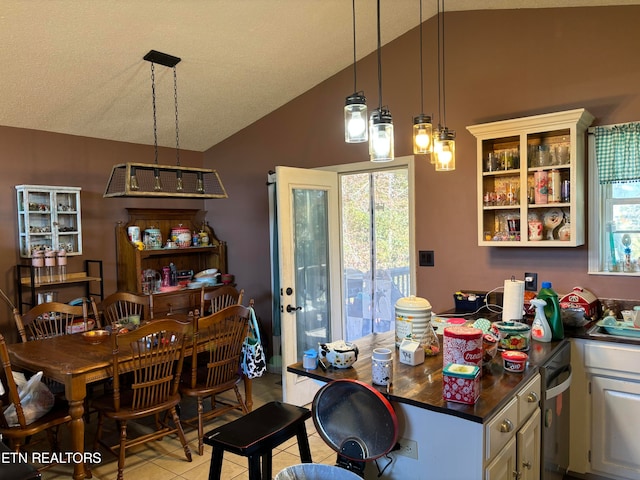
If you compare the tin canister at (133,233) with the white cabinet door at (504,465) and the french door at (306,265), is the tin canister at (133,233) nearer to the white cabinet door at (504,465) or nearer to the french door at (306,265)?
the french door at (306,265)

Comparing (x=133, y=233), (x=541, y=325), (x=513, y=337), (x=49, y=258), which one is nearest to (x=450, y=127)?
(x=541, y=325)

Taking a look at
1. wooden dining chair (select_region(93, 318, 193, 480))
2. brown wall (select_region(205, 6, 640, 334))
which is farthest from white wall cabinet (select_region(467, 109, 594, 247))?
wooden dining chair (select_region(93, 318, 193, 480))

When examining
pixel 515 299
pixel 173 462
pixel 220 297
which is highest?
pixel 515 299

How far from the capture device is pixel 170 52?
3.13 m

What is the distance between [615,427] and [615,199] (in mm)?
1369

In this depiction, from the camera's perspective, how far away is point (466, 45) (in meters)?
3.37

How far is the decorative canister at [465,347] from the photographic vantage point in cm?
172

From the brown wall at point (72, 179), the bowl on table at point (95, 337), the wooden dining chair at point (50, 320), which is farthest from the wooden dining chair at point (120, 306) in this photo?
the brown wall at point (72, 179)

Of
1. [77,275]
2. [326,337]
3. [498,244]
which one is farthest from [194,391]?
[498,244]

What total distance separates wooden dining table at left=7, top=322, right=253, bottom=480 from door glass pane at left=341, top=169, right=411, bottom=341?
262cm

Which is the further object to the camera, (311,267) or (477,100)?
(311,267)

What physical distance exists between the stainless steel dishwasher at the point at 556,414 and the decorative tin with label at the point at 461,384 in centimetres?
66

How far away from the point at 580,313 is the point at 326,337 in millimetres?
2117

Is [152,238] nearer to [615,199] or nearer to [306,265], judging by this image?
[306,265]
